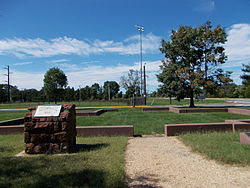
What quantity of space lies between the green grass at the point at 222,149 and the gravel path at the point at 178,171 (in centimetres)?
25

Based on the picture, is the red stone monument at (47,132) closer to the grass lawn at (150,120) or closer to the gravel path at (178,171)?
the gravel path at (178,171)

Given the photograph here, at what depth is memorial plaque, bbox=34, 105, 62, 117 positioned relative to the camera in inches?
222

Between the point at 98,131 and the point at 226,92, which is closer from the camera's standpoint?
the point at 98,131

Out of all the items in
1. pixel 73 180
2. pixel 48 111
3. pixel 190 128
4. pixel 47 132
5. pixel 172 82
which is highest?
pixel 172 82

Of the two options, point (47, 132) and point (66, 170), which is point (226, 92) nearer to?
point (47, 132)

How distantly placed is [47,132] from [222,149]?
186 inches

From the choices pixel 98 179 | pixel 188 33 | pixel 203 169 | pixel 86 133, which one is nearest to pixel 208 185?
pixel 203 169

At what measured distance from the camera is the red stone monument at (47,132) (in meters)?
5.56

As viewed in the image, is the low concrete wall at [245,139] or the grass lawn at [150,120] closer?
the low concrete wall at [245,139]

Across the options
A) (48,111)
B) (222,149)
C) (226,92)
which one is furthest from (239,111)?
(226,92)

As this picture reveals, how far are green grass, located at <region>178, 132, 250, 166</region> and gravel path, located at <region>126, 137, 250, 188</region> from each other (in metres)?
0.25

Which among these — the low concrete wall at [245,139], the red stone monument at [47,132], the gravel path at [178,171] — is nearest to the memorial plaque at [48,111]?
the red stone monument at [47,132]

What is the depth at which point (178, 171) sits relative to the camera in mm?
4250

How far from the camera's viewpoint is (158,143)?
7.05m
